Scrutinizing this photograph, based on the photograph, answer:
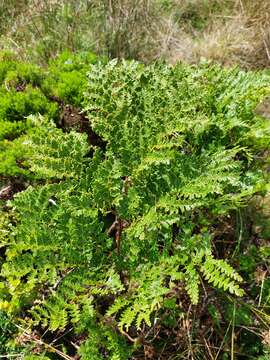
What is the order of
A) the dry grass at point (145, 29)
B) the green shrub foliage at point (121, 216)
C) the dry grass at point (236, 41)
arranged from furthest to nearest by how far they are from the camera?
the dry grass at point (236, 41)
the dry grass at point (145, 29)
the green shrub foliage at point (121, 216)

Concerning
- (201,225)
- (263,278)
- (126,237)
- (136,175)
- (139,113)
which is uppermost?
(139,113)

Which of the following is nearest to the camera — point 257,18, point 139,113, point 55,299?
point 55,299

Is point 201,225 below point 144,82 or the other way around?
below

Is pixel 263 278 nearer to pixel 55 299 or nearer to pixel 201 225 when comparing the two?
pixel 201 225

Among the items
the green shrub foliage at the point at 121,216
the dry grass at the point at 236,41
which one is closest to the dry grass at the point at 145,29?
the dry grass at the point at 236,41

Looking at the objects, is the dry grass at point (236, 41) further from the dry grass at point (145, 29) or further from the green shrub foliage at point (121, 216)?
the green shrub foliage at point (121, 216)

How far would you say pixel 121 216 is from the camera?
2.15 meters

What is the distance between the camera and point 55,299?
2088 mm

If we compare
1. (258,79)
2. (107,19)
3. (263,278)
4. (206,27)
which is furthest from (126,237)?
(206,27)

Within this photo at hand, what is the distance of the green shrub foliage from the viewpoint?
204 cm

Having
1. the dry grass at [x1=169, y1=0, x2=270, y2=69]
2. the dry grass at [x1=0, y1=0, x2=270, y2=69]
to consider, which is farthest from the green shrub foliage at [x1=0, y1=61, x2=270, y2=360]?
the dry grass at [x1=169, y1=0, x2=270, y2=69]

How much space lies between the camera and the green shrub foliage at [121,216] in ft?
6.68

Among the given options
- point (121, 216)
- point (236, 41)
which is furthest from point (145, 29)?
point (121, 216)

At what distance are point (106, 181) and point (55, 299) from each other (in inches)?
21.3
